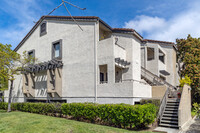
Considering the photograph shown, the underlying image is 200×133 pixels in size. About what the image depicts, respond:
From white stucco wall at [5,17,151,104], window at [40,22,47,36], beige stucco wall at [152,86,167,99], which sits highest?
window at [40,22,47,36]

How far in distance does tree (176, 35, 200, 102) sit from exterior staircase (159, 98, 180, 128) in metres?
Result: 6.55

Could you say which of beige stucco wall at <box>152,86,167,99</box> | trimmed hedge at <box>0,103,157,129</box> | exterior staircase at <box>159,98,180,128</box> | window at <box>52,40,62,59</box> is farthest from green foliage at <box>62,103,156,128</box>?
window at <box>52,40,62,59</box>

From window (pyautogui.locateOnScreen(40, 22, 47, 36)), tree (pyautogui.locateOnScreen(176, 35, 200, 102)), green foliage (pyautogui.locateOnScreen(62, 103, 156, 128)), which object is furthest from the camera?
window (pyautogui.locateOnScreen(40, 22, 47, 36))

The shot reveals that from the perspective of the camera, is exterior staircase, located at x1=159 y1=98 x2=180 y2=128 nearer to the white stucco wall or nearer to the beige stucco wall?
the beige stucco wall

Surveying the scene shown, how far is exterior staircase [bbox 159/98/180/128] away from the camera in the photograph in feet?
38.2

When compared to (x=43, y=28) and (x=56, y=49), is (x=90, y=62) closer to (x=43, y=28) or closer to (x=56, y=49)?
(x=56, y=49)

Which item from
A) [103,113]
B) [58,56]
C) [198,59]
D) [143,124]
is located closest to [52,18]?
[58,56]

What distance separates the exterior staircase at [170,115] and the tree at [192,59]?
655 cm

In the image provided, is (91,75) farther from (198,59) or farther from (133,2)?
(198,59)

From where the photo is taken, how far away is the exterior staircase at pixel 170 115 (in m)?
11.7

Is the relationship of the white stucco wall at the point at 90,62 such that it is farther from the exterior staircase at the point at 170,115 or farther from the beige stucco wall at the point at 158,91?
the exterior staircase at the point at 170,115

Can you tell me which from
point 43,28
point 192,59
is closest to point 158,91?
point 192,59

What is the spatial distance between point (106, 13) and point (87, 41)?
3.38 meters

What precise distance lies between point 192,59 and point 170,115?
11879 millimetres
